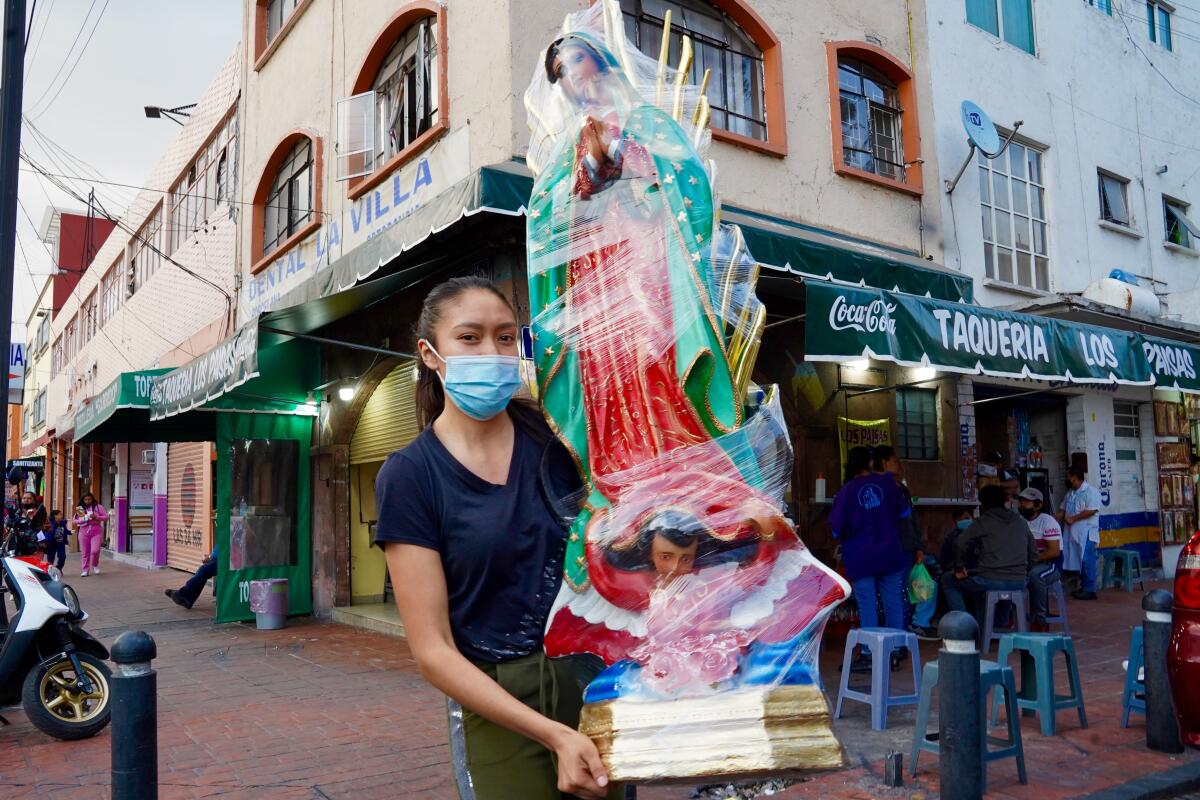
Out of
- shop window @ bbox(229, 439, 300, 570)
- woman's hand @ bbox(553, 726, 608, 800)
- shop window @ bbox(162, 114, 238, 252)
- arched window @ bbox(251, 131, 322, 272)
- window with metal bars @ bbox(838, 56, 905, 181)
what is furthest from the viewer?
shop window @ bbox(162, 114, 238, 252)

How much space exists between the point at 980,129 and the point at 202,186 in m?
13.4

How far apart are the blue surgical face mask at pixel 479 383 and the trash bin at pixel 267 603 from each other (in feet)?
31.3

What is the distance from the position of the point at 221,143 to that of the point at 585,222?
15.6 meters

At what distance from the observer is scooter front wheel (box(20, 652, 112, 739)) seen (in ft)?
18.3

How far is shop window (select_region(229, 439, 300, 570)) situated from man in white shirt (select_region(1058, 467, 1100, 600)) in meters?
9.73

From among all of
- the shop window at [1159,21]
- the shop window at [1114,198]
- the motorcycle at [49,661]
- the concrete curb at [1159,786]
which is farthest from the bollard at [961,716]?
the shop window at [1159,21]

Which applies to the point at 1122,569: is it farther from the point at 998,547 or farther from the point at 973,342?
the point at 973,342

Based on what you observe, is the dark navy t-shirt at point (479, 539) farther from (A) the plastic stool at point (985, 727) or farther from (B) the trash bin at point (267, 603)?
(B) the trash bin at point (267, 603)

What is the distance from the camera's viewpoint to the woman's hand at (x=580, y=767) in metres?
1.66

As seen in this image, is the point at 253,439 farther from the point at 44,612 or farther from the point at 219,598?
the point at 44,612

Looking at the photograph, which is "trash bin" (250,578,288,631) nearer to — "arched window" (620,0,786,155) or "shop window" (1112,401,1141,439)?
"arched window" (620,0,786,155)

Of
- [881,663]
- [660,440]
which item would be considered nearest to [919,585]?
[881,663]

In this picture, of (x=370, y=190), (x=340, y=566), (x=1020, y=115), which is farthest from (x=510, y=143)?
(x=1020, y=115)

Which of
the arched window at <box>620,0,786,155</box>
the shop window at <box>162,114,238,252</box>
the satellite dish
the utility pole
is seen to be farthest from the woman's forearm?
the shop window at <box>162,114,238,252</box>
